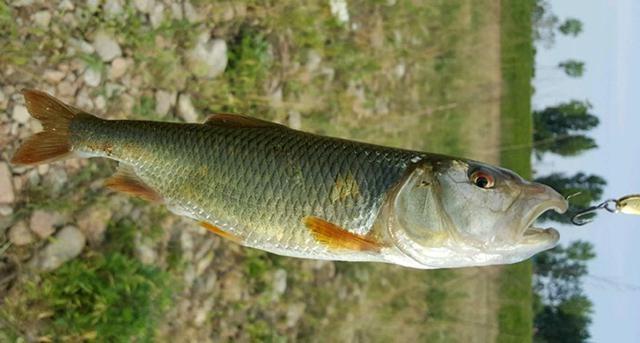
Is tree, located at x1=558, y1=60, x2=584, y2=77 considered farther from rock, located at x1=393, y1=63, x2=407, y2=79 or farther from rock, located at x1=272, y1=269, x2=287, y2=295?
rock, located at x1=272, y1=269, x2=287, y2=295

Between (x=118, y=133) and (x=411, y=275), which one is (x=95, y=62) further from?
(x=411, y=275)

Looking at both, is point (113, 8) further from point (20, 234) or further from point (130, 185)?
point (130, 185)

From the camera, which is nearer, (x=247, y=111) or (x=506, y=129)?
(x=247, y=111)

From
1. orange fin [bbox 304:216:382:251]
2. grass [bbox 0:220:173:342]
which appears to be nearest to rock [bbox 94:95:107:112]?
grass [bbox 0:220:173:342]

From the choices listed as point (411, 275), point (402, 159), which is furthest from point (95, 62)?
point (411, 275)

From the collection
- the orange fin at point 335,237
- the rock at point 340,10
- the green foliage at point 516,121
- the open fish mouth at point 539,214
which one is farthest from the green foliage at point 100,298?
the green foliage at point 516,121

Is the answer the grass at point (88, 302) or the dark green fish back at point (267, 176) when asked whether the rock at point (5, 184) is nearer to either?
the grass at point (88, 302)
